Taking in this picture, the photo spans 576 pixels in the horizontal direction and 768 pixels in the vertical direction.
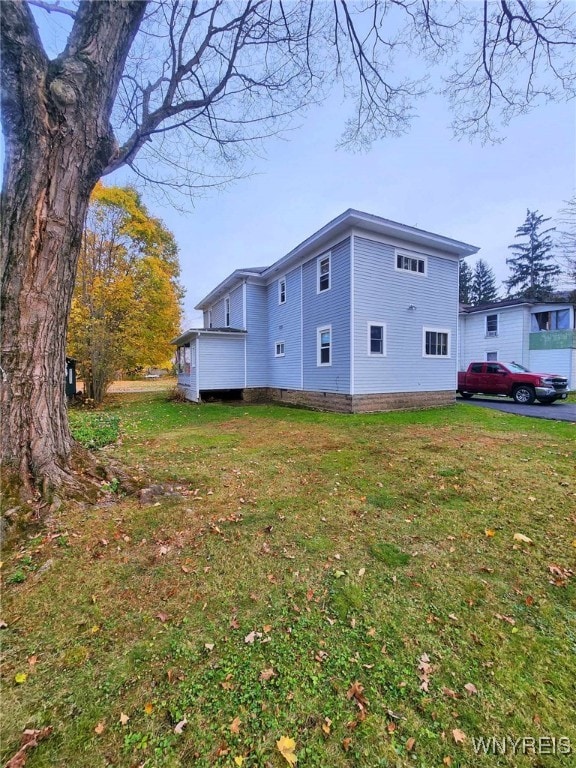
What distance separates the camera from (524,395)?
13258 mm

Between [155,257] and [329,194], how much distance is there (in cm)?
1119

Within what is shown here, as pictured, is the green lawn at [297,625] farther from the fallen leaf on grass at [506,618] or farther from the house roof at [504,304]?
the house roof at [504,304]

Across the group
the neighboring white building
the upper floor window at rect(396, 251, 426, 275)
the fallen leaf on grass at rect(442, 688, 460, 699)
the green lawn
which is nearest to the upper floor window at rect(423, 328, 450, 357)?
the upper floor window at rect(396, 251, 426, 275)

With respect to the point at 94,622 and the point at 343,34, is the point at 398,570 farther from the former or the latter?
the point at 343,34

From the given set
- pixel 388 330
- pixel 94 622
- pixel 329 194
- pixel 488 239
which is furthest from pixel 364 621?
pixel 488 239

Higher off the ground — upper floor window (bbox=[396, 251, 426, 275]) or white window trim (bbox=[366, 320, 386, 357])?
upper floor window (bbox=[396, 251, 426, 275])

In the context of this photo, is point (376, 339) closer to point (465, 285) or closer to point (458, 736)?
point (458, 736)

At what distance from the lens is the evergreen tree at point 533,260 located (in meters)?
34.0

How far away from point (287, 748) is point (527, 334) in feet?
76.0

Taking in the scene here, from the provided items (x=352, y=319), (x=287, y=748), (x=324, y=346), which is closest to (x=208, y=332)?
(x=324, y=346)

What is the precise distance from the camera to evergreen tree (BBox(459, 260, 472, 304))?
43312 millimetres

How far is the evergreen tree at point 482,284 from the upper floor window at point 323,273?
131 feet

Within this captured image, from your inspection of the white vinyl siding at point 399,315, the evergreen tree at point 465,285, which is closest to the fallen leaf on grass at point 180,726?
the white vinyl siding at point 399,315

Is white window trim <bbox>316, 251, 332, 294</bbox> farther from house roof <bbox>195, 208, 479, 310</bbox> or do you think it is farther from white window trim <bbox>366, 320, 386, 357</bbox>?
white window trim <bbox>366, 320, 386, 357</bbox>
